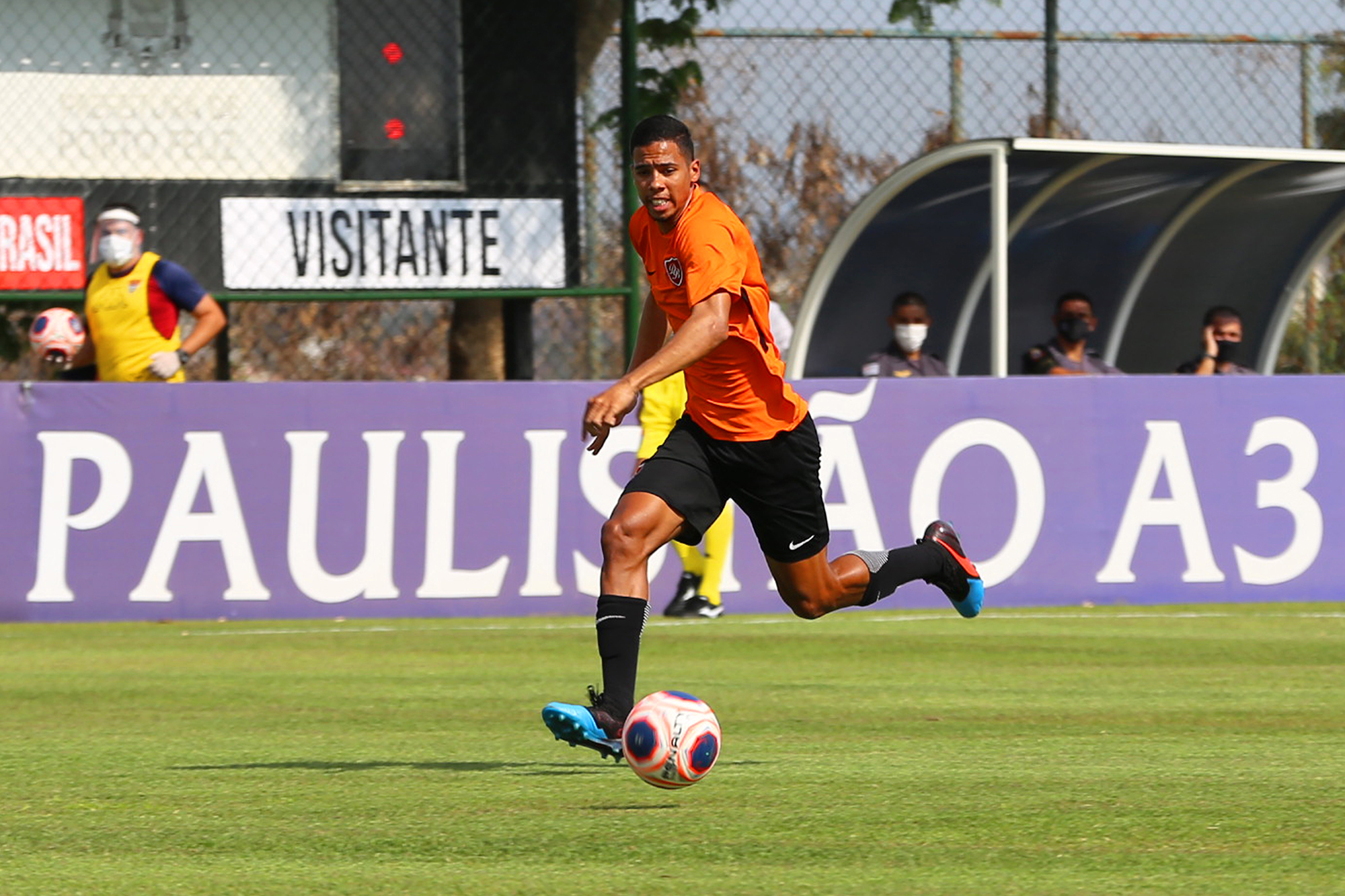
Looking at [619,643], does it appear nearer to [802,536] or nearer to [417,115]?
[802,536]

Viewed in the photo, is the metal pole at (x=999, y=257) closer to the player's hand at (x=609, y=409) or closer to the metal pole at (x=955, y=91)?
the metal pole at (x=955, y=91)

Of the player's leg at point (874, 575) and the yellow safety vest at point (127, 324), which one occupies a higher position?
the yellow safety vest at point (127, 324)

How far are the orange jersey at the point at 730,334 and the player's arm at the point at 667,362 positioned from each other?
16cm

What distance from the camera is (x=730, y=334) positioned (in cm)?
646

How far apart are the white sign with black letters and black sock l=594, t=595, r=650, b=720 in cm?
841

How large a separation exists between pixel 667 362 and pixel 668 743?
110 centimetres

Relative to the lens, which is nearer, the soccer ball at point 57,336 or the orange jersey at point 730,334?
the orange jersey at point 730,334

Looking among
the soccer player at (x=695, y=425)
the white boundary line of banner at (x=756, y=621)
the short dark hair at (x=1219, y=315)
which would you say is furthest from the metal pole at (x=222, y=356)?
the soccer player at (x=695, y=425)

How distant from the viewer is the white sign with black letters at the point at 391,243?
14.0 meters

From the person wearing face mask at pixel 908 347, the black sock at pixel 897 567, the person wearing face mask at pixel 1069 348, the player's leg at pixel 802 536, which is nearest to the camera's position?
the player's leg at pixel 802 536

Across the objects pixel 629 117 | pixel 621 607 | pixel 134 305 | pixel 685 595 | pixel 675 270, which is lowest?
pixel 685 595

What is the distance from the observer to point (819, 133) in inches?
669

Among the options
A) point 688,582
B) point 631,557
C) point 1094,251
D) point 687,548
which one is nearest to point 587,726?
point 631,557

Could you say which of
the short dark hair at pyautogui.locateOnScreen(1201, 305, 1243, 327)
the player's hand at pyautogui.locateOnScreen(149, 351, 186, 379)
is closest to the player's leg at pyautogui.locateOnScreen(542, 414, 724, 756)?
the player's hand at pyautogui.locateOnScreen(149, 351, 186, 379)
